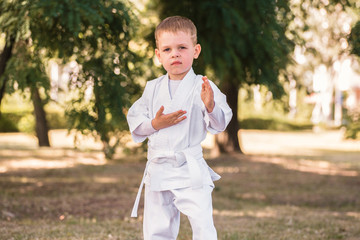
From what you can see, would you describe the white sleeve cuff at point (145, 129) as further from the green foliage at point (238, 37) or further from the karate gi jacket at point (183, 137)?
the green foliage at point (238, 37)

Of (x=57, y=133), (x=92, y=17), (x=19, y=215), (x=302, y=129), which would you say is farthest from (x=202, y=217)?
(x=302, y=129)

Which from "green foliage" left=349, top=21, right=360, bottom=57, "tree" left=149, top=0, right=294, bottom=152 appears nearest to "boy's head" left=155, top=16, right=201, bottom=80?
"green foliage" left=349, top=21, right=360, bottom=57

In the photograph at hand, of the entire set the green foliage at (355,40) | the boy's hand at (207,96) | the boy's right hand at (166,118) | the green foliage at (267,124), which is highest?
the green foliage at (355,40)

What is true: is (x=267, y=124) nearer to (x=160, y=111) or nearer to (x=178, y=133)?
(x=178, y=133)

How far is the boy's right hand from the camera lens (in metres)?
3.07

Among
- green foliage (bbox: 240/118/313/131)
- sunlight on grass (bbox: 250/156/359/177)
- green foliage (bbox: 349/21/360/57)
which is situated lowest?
sunlight on grass (bbox: 250/156/359/177)

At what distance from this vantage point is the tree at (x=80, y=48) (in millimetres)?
5633

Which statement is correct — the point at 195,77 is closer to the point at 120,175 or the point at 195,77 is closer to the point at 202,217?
the point at 202,217

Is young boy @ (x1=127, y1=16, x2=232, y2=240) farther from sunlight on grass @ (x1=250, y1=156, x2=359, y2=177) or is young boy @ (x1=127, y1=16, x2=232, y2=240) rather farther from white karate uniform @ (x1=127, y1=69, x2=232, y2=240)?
sunlight on grass @ (x1=250, y1=156, x2=359, y2=177)

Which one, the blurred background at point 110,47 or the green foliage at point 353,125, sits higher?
the blurred background at point 110,47

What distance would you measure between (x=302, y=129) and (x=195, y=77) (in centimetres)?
3550

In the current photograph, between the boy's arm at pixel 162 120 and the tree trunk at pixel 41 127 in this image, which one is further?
the tree trunk at pixel 41 127

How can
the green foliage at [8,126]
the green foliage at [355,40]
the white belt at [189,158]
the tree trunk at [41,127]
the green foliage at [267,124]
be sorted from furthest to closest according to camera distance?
the green foliage at [267,124], the green foliage at [8,126], the tree trunk at [41,127], the green foliage at [355,40], the white belt at [189,158]

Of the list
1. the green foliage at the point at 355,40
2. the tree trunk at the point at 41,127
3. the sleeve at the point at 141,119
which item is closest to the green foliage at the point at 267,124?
the tree trunk at the point at 41,127
